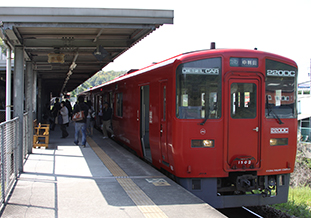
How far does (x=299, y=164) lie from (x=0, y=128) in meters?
22.4

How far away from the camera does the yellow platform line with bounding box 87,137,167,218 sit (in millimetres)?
4883

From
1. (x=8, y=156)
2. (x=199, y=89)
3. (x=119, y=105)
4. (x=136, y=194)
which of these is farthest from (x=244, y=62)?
(x=119, y=105)

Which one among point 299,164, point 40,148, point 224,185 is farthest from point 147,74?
point 299,164

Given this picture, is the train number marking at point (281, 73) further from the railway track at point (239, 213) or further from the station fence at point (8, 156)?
the station fence at point (8, 156)

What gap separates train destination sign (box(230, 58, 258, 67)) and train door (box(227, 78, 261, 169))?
0.27 meters

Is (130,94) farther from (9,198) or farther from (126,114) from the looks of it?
(9,198)

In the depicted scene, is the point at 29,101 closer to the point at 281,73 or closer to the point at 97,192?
the point at 97,192

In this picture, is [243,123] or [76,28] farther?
[76,28]

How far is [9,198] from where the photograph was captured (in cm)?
542

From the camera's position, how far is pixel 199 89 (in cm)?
604

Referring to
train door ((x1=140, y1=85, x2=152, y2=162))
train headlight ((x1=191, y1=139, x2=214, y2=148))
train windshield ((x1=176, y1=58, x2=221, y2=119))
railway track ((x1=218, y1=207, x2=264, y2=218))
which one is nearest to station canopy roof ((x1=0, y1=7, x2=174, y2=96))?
train door ((x1=140, y1=85, x2=152, y2=162))

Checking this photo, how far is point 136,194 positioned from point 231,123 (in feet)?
6.80

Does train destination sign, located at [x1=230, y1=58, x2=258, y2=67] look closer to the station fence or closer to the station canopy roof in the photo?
the station canopy roof

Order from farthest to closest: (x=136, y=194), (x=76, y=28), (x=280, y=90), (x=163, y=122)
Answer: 1. (x=76, y=28)
2. (x=163, y=122)
3. (x=280, y=90)
4. (x=136, y=194)
